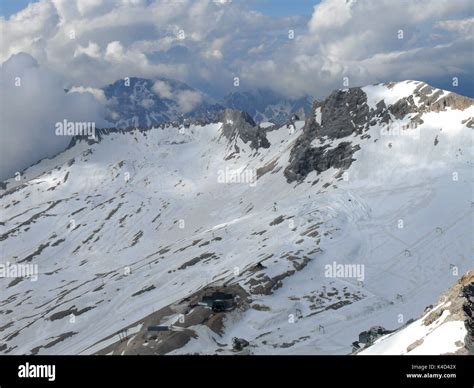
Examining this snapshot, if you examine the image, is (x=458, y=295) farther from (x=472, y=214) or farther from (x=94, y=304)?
(x=94, y=304)

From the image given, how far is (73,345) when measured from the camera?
413 ft

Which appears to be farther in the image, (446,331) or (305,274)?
(305,274)

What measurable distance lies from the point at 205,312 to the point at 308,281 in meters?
28.3

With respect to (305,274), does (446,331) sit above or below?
above

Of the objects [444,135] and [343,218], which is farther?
[444,135]

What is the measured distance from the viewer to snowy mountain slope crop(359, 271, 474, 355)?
28.0 m

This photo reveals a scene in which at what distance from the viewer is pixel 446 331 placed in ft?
101

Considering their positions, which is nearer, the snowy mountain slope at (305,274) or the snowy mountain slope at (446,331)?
the snowy mountain slope at (446,331)

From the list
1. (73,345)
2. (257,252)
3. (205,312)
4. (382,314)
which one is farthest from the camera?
(257,252)

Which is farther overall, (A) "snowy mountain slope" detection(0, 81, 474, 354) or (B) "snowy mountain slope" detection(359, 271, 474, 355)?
(A) "snowy mountain slope" detection(0, 81, 474, 354)

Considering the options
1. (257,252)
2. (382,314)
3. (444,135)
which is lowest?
(382,314)

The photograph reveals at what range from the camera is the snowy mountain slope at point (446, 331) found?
27969mm

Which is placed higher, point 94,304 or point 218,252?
point 218,252
